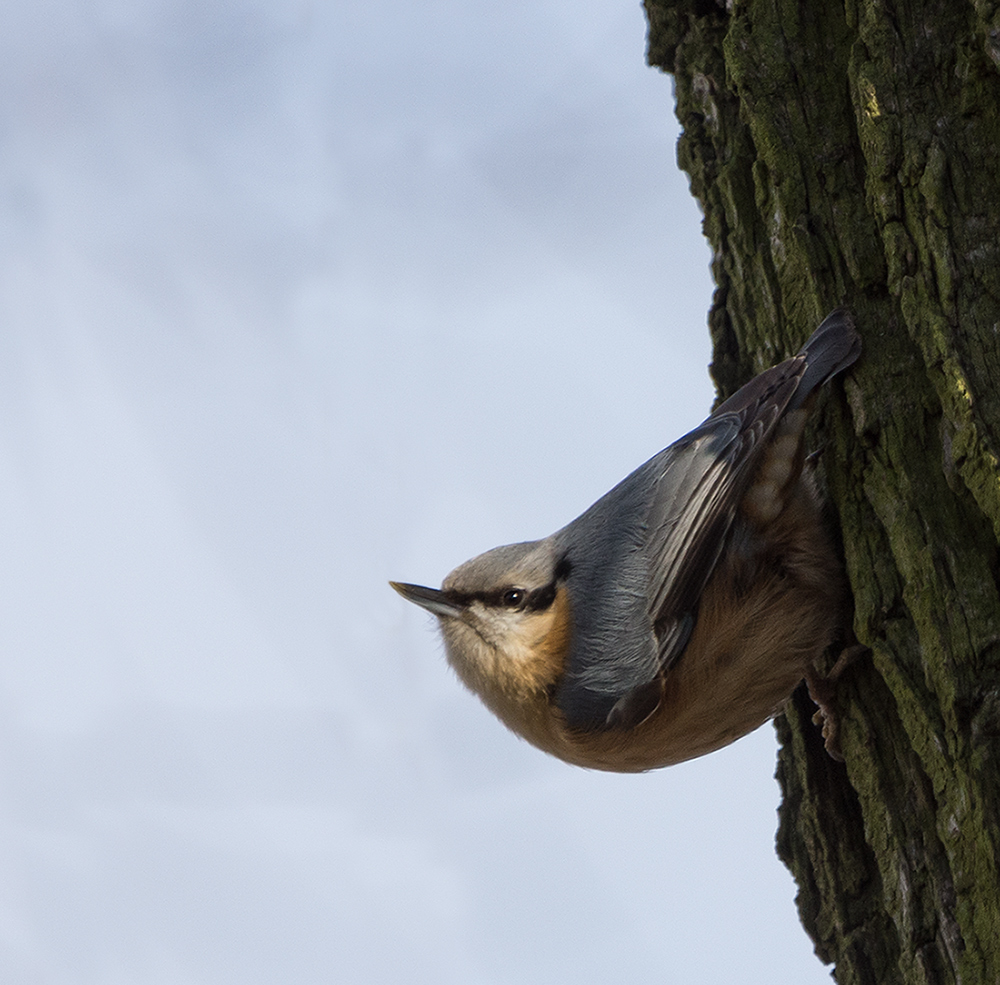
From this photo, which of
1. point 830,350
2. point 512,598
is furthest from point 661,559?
point 830,350

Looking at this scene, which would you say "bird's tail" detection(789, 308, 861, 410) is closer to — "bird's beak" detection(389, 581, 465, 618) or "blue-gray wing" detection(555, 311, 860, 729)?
"blue-gray wing" detection(555, 311, 860, 729)

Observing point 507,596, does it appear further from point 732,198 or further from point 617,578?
point 732,198

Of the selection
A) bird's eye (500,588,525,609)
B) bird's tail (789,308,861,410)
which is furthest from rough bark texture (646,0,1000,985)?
bird's eye (500,588,525,609)

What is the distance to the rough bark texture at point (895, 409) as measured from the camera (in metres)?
1.88

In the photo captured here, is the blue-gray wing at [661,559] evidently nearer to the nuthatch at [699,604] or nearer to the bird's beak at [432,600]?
the nuthatch at [699,604]

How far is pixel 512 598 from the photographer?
103 inches

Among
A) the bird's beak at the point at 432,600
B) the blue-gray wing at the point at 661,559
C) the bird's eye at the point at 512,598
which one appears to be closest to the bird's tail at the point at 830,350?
the blue-gray wing at the point at 661,559

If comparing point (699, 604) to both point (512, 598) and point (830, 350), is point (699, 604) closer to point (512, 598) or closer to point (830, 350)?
point (512, 598)

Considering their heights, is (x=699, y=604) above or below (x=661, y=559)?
below

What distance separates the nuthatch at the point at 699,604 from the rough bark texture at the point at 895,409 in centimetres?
11

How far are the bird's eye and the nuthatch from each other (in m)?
0.10

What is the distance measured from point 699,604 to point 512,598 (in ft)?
1.45

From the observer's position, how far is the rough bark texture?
6.16 ft

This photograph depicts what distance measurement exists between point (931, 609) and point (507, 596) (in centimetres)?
96
